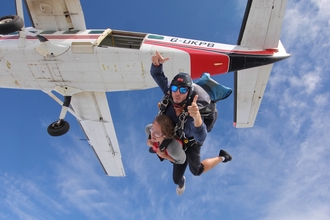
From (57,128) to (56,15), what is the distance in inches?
163

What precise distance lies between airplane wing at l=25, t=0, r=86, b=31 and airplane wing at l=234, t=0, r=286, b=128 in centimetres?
579

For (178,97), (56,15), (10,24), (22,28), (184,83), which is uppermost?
(184,83)

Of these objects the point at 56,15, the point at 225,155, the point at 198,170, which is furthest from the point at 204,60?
the point at 56,15

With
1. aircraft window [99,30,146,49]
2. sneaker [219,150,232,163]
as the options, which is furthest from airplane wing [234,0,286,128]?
sneaker [219,150,232,163]

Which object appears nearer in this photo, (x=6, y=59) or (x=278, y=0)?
(x=278, y=0)

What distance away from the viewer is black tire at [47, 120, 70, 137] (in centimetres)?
954

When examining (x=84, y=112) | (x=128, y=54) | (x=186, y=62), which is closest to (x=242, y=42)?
(x=186, y=62)

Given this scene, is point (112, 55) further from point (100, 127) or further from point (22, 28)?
point (100, 127)

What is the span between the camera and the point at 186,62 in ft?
27.7

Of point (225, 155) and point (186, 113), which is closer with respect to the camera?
point (186, 113)

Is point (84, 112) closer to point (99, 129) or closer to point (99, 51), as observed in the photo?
point (99, 129)

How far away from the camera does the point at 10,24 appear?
779cm

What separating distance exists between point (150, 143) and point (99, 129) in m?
8.83

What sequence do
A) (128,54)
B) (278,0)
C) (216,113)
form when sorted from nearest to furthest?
(216,113)
(278,0)
(128,54)
